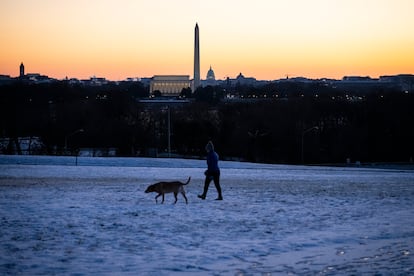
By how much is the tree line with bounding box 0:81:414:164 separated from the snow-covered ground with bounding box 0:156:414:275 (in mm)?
55213

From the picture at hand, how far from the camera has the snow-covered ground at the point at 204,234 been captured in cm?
1062

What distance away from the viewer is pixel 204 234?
1345 cm

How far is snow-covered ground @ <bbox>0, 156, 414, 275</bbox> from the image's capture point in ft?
34.9

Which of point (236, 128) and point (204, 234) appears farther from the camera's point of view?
point (236, 128)

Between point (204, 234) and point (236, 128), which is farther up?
point (236, 128)

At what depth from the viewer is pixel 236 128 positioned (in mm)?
84062

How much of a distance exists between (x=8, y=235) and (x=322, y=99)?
90429mm

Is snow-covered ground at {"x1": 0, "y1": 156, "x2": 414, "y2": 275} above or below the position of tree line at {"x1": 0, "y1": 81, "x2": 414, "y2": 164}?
below

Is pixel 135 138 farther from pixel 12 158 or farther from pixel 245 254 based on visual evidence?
pixel 245 254

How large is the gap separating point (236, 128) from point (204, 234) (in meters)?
70.8

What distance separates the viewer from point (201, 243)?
1248 centimetres

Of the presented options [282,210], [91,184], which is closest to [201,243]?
[282,210]

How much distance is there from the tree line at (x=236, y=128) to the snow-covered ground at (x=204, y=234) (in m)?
55.2

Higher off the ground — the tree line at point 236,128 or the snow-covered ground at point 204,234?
the tree line at point 236,128
